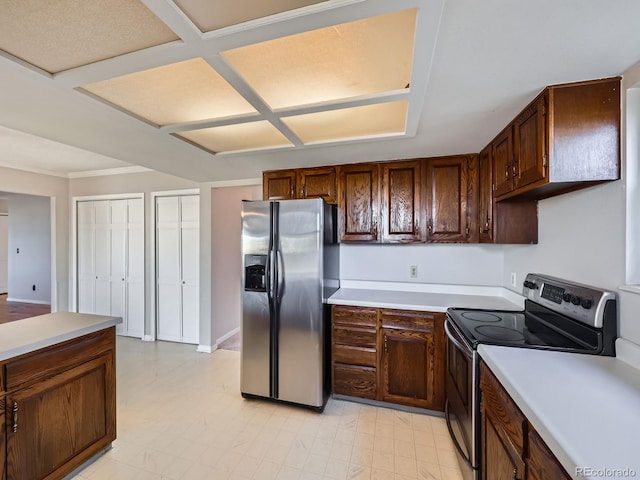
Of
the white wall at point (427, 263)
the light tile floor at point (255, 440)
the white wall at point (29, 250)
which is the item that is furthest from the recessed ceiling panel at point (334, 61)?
the white wall at point (29, 250)

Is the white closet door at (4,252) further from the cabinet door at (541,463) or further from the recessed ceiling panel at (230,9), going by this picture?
the cabinet door at (541,463)

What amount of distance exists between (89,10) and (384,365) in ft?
8.68

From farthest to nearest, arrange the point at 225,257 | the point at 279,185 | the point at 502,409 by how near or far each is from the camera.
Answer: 1. the point at 225,257
2. the point at 279,185
3. the point at 502,409

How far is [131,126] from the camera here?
5.96ft

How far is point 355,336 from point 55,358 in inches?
77.6

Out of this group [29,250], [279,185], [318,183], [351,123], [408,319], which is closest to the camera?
[351,123]

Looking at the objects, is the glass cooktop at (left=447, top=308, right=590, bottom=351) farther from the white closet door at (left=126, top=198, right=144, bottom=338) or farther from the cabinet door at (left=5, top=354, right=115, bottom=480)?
the white closet door at (left=126, top=198, right=144, bottom=338)

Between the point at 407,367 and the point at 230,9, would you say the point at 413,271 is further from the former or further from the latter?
the point at 230,9

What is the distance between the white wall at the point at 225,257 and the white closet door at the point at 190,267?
262 mm

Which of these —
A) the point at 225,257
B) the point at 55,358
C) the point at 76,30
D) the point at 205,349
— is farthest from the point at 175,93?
the point at 205,349

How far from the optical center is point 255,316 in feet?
8.04

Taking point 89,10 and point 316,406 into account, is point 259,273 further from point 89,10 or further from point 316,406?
point 89,10

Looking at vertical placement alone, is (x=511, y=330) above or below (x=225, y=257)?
below

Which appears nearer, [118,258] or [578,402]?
[578,402]
